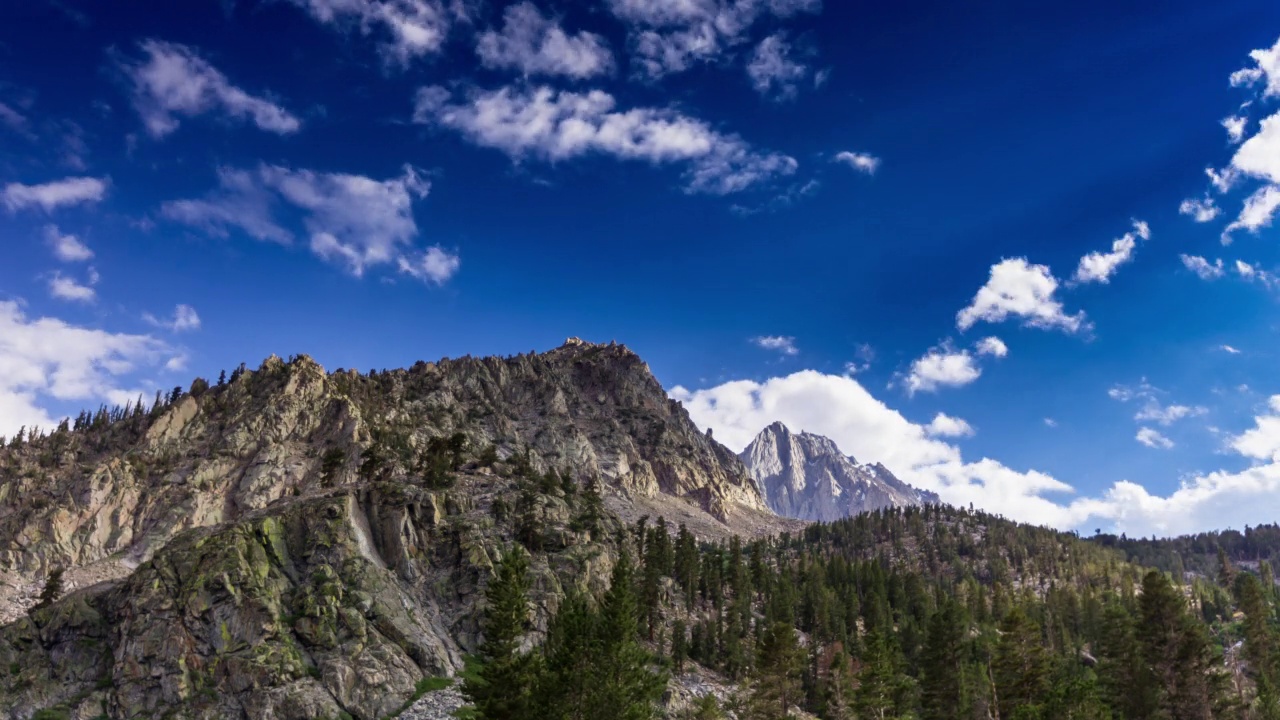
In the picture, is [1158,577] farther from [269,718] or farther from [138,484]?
[138,484]

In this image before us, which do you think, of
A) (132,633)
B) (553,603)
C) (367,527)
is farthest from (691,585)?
(132,633)

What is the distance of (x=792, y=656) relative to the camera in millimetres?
70500

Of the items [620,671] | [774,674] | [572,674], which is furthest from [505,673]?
[774,674]

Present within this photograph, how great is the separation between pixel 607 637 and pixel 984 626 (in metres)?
99.5

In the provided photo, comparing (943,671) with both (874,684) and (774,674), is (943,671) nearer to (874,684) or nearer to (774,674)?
(874,684)

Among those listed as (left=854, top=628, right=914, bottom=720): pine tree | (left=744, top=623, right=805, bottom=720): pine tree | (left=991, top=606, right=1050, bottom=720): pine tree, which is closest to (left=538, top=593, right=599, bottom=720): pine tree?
(left=744, top=623, right=805, bottom=720): pine tree

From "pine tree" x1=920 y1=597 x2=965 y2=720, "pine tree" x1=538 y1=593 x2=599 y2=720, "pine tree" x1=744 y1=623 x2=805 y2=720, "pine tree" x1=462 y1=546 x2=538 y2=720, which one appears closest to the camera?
"pine tree" x1=538 y1=593 x2=599 y2=720

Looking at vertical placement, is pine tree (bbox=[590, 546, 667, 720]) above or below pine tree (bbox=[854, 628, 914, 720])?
above

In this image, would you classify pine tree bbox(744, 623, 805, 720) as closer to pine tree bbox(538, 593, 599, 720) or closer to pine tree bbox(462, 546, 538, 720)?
pine tree bbox(538, 593, 599, 720)

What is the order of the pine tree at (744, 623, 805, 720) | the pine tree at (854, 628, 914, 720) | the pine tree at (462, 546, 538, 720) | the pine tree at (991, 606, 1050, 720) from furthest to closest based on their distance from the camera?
the pine tree at (854, 628, 914, 720) → the pine tree at (744, 623, 805, 720) → the pine tree at (991, 606, 1050, 720) → the pine tree at (462, 546, 538, 720)

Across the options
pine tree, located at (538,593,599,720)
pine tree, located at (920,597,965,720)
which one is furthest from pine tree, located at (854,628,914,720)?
pine tree, located at (538,593,599,720)

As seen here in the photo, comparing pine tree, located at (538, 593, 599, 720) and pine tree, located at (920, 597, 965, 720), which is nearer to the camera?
pine tree, located at (538, 593, 599, 720)

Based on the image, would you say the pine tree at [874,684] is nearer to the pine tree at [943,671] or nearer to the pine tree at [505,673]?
the pine tree at [943,671]

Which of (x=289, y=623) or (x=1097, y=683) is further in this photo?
(x=1097, y=683)
